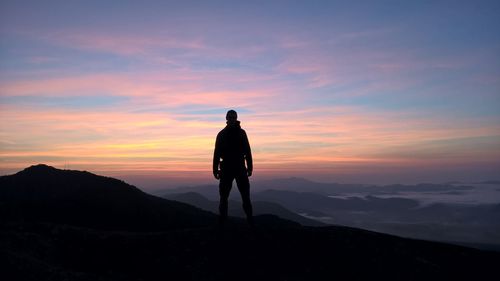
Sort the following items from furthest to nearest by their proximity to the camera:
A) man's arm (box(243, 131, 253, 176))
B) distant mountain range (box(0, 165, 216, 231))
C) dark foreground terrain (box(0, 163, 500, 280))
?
distant mountain range (box(0, 165, 216, 231))
man's arm (box(243, 131, 253, 176))
dark foreground terrain (box(0, 163, 500, 280))

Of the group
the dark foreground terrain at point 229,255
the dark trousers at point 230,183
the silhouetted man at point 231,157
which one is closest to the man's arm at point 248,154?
the silhouetted man at point 231,157

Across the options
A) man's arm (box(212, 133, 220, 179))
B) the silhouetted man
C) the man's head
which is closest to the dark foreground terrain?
the silhouetted man

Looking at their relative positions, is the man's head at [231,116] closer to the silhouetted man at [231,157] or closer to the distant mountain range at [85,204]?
the silhouetted man at [231,157]

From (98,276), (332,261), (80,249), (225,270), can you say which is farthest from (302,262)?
(80,249)

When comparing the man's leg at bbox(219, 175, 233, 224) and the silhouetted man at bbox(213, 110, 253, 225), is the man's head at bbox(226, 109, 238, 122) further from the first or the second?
the man's leg at bbox(219, 175, 233, 224)

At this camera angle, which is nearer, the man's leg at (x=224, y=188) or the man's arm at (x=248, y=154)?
the man's leg at (x=224, y=188)

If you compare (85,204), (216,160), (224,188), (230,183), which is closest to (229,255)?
(224,188)

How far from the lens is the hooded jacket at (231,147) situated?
1348 cm

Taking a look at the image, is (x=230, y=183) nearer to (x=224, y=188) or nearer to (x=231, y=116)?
(x=224, y=188)

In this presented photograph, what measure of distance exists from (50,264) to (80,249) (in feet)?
5.50

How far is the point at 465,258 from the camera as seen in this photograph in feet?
48.8

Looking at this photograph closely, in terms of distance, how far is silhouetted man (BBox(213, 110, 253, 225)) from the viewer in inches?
530

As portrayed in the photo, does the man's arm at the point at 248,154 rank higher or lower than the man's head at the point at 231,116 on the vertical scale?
lower

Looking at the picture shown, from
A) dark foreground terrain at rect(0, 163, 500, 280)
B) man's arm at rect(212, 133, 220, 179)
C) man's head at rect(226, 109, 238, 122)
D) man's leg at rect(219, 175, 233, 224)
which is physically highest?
man's head at rect(226, 109, 238, 122)
